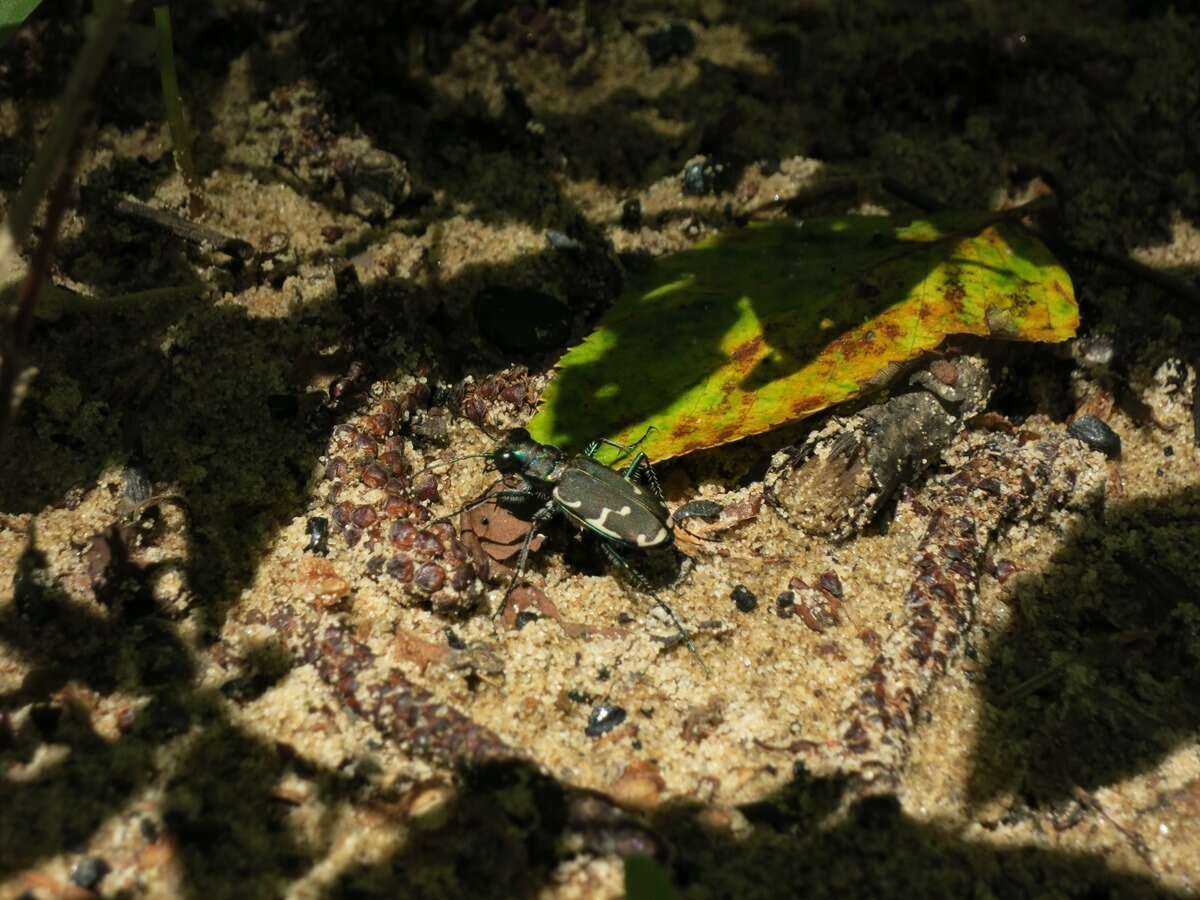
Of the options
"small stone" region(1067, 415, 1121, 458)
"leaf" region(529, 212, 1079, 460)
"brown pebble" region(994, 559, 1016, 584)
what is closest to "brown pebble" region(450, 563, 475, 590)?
"leaf" region(529, 212, 1079, 460)

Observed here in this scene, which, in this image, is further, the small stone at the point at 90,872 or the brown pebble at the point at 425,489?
the brown pebble at the point at 425,489

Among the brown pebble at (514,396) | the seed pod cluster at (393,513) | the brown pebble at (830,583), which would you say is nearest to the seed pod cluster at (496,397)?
the brown pebble at (514,396)

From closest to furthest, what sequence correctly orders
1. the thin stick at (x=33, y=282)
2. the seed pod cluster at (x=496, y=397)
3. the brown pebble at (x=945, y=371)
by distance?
1. the thin stick at (x=33, y=282)
2. the brown pebble at (x=945, y=371)
3. the seed pod cluster at (x=496, y=397)

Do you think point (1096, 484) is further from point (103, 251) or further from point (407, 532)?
point (103, 251)

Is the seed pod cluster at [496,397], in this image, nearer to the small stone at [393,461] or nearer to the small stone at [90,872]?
the small stone at [393,461]

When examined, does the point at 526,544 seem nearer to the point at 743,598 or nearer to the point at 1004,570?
the point at 743,598

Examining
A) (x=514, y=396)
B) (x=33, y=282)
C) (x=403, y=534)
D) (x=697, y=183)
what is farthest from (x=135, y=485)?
(x=697, y=183)

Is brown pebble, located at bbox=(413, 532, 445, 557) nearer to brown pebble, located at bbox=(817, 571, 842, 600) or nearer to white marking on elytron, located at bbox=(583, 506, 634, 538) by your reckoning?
white marking on elytron, located at bbox=(583, 506, 634, 538)

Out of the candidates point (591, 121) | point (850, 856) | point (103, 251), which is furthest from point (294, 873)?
point (591, 121)
